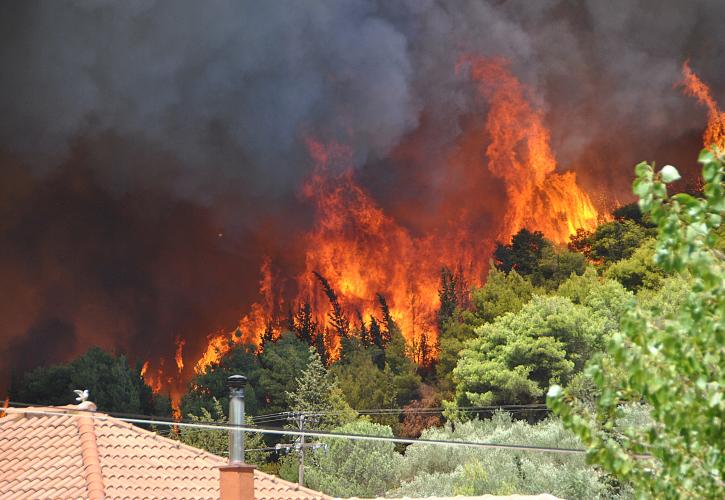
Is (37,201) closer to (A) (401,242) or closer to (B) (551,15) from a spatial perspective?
(A) (401,242)

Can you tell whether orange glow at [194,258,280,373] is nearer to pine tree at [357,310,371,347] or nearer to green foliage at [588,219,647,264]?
pine tree at [357,310,371,347]

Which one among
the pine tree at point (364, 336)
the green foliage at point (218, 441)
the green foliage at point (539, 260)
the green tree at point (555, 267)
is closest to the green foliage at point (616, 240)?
the green foliage at point (539, 260)

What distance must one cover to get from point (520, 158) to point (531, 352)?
1536 inches

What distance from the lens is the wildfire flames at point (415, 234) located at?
88000 mm

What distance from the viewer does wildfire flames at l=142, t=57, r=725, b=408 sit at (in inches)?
3465

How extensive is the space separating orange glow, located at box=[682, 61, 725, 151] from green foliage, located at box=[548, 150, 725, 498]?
3199 inches

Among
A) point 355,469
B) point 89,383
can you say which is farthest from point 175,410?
point 355,469

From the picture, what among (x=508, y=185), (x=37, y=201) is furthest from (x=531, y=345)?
(x=37, y=201)

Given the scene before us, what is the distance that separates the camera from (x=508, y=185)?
9100cm

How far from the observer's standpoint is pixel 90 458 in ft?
60.1

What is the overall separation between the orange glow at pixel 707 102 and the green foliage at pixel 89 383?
155 feet

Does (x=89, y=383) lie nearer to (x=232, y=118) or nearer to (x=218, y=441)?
(x=218, y=441)

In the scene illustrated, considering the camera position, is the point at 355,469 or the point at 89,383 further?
the point at 89,383

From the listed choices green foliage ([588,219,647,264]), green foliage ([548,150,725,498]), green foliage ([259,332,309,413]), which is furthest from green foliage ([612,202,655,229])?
green foliage ([548,150,725,498])
